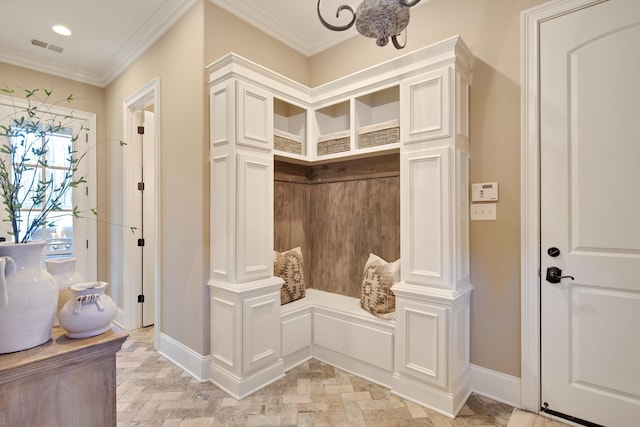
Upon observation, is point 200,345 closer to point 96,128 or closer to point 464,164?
point 464,164

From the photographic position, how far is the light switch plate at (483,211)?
7.18 feet

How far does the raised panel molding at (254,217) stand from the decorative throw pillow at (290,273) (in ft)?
0.93

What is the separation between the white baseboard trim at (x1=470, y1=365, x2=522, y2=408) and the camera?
2088mm

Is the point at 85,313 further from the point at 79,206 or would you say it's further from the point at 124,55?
the point at 79,206

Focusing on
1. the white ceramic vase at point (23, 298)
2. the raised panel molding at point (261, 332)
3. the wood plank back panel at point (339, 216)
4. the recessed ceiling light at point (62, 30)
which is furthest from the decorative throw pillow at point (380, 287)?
the recessed ceiling light at point (62, 30)

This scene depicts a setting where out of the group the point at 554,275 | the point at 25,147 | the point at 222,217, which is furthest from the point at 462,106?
the point at 25,147

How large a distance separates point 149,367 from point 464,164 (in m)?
2.89

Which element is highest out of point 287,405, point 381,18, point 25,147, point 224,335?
point 381,18

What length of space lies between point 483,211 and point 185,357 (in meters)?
2.53

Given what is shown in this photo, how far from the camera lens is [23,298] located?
38.9 inches

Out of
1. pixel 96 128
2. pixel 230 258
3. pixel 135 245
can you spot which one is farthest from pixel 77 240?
pixel 230 258

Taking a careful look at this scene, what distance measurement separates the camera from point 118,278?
3.73 meters

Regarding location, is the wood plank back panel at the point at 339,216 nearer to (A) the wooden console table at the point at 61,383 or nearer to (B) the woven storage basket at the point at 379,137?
(B) the woven storage basket at the point at 379,137

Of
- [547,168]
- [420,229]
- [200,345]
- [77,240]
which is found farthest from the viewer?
[77,240]
